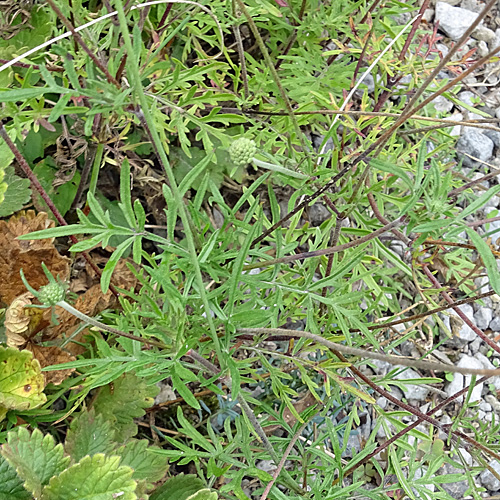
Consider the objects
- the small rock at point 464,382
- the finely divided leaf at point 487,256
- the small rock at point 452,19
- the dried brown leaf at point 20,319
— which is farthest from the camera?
the small rock at point 452,19

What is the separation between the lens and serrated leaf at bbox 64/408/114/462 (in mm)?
1488

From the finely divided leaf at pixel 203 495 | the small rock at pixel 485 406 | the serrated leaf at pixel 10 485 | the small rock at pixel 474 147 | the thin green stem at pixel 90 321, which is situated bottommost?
the serrated leaf at pixel 10 485

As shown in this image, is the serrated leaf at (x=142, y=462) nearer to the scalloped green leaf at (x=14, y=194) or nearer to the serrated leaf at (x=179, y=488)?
the serrated leaf at (x=179, y=488)

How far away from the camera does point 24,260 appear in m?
1.60

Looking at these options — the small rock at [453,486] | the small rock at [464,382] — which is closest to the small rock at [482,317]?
the small rock at [464,382]

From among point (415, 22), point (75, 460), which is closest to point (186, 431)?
point (75, 460)

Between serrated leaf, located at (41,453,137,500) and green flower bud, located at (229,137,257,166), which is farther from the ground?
green flower bud, located at (229,137,257,166)

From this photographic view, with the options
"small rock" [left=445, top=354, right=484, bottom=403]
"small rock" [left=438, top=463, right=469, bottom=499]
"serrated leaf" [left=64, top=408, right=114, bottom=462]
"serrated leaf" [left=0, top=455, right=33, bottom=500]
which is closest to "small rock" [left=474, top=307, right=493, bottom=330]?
"small rock" [left=445, top=354, right=484, bottom=403]

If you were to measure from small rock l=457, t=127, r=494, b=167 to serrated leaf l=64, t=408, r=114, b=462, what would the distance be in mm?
2068

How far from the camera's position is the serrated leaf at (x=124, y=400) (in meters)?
1.60

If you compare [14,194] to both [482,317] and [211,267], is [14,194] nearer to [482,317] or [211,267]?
[211,267]

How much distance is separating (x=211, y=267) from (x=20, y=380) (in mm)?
708

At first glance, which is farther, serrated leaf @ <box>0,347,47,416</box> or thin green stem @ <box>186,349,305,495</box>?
serrated leaf @ <box>0,347,47,416</box>

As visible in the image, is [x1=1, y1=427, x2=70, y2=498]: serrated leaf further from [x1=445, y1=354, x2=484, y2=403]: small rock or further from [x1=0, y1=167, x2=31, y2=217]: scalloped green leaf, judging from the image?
[x1=445, y1=354, x2=484, y2=403]: small rock
